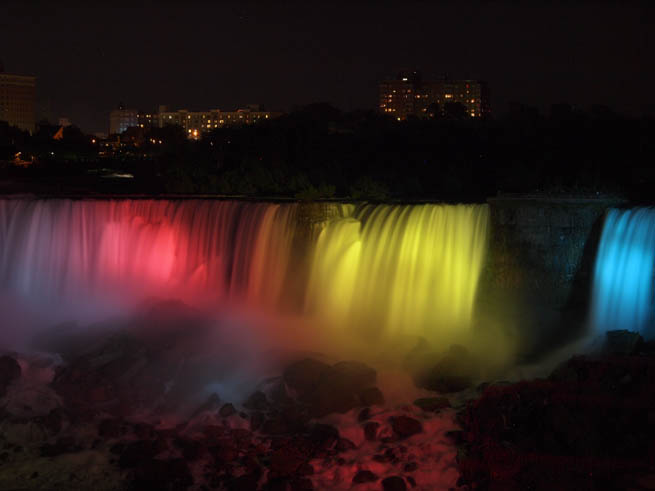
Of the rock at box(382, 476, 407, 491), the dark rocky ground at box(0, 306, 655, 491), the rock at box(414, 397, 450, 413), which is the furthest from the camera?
the rock at box(414, 397, 450, 413)

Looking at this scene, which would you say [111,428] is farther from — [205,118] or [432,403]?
[205,118]

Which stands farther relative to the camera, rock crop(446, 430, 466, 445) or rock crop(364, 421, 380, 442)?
rock crop(364, 421, 380, 442)

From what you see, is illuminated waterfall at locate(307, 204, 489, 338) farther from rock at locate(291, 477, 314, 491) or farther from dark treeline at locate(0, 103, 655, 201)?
rock at locate(291, 477, 314, 491)

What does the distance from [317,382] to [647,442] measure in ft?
18.8

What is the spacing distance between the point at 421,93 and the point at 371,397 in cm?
11776

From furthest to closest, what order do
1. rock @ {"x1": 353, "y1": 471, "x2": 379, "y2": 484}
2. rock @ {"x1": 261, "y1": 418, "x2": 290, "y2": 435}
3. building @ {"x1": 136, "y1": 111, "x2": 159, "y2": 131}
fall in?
building @ {"x1": 136, "y1": 111, "x2": 159, "y2": 131}
rock @ {"x1": 261, "y1": 418, "x2": 290, "y2": 435}
rock @ {"x1": 353, "y1": 471, "x2": 379, "y2": 484}

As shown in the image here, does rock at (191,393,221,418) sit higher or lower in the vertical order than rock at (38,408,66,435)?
higher

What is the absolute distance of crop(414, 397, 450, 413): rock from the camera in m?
11.4

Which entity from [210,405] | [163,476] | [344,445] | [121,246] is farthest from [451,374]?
[121,246]

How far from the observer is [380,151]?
92.7ft

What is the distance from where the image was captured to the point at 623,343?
11273mm

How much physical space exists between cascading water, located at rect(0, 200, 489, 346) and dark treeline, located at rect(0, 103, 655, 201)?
210 centimetres

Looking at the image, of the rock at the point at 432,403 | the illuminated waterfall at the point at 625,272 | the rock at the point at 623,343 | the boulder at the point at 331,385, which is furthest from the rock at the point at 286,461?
the illuminated waterfall at the point at 625,272

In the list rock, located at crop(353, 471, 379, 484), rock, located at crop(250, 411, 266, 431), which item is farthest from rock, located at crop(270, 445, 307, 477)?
rock, located at crop(250, 411, 266, 431)
